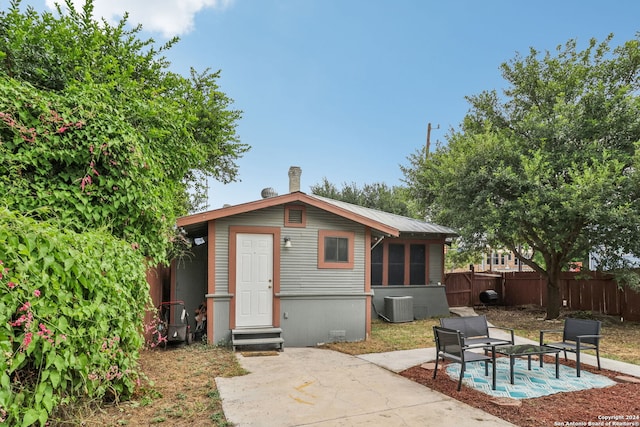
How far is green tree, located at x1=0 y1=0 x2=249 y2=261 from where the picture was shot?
4.09 m

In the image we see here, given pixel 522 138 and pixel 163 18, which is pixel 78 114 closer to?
pixel 163 18

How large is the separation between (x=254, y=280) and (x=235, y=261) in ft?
1.78

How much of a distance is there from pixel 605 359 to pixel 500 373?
244 cm

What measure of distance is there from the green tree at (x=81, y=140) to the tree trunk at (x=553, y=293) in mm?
10799

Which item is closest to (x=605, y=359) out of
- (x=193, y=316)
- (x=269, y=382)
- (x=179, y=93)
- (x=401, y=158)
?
(x=269, y=382)

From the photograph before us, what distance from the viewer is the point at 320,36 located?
14016 mm

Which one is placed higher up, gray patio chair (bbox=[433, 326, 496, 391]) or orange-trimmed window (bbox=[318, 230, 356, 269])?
orange-trimmed window (bbox=[318, 230, 356, 269])

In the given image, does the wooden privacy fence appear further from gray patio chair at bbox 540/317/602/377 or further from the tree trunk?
gray patio chair at bbox 540/317/602/377

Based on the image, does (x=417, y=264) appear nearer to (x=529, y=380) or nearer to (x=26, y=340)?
(x=529, y=380)

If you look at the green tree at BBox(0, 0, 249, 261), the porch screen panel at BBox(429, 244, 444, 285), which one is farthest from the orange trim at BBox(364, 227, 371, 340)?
the porch screen panel at BBox(429, 244, 444, 285)

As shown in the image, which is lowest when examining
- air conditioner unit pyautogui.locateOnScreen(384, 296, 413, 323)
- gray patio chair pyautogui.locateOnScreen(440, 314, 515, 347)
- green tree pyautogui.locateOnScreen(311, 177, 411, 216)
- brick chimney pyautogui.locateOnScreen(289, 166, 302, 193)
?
air conditioner unit pyautogui.locateOnScreen(384, 296, 413, 323)

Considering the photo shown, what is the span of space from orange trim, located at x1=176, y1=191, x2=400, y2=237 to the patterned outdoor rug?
339cm

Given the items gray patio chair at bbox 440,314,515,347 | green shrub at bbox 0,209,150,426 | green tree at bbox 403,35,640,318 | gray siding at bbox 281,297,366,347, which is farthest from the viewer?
green tree at bbox 403,35,640,318

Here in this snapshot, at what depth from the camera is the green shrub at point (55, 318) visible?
247 cm
